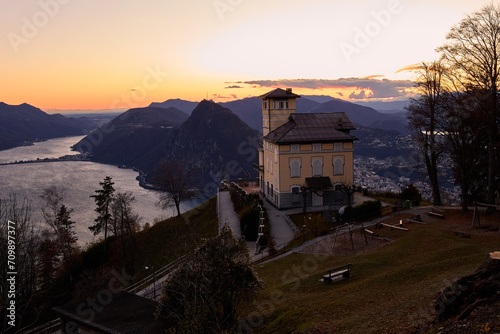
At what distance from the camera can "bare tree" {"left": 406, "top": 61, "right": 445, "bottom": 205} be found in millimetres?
35656

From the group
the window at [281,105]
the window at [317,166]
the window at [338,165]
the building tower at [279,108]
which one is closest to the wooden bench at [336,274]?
the window at [317,166]

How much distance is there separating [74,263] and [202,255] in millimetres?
46144

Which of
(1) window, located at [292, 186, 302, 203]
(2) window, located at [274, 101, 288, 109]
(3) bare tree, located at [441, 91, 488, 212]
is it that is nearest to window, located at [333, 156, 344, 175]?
(1) window, located at [292, 186, 302, 203]

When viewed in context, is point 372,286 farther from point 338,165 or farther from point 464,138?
point 338,165

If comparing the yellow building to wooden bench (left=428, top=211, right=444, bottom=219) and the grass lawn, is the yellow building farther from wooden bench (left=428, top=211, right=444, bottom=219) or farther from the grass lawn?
the grass lawn

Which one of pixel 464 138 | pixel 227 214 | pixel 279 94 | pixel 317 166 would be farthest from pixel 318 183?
pixel 464 138

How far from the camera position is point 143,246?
182 ft

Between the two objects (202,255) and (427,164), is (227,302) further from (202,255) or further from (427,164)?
(427,164)

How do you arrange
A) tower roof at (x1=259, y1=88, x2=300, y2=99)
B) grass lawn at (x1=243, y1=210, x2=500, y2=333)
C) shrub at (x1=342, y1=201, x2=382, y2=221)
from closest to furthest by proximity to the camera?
1. grass lawn at (x1=243, y1=210, x2=500, y2=333)
2. shrub at (x1=342, y1=201, x2=382, y2=221)
3. tower roof at (x1=259, y1=88, x2=300, y2=99)

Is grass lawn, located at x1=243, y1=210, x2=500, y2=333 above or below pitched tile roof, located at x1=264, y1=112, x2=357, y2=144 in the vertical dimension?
below

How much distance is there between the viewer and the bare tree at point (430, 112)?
3566 centimetres

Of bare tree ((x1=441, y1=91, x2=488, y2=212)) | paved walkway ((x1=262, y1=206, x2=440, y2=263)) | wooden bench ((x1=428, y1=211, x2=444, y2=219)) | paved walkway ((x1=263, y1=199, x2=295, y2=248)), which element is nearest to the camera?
paved walkway ((x1=262, y1=206, x2=440, y2=263))

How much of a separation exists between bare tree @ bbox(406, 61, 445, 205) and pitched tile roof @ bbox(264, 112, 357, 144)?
341 inches

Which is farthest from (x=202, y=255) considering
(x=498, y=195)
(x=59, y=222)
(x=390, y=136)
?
(x=390, y=136)
